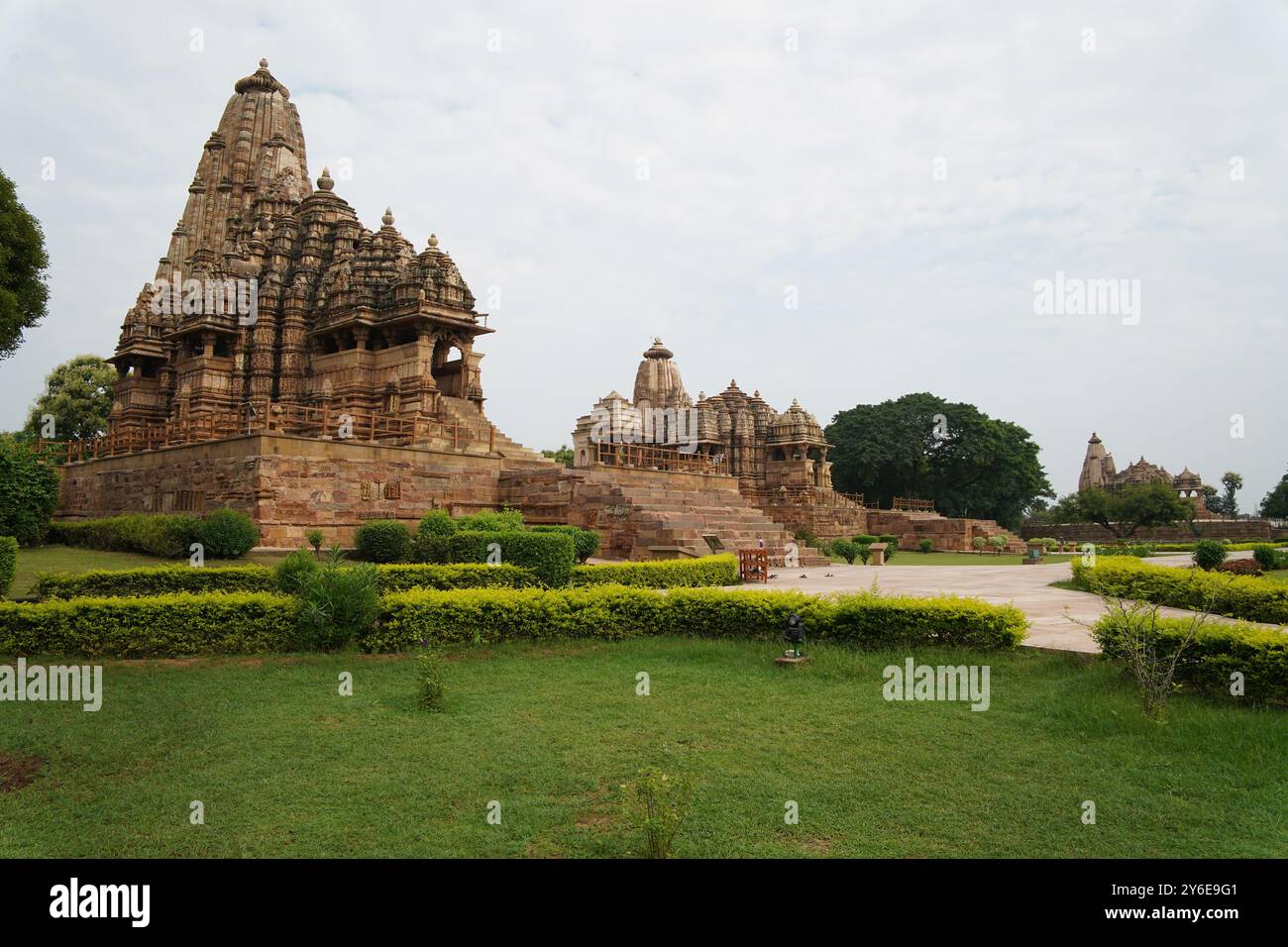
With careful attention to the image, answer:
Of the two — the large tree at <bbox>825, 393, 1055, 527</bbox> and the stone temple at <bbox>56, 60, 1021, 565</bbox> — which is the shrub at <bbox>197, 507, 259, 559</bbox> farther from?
the large tree at <bbox>825, 393, 1055, 527</bbox>

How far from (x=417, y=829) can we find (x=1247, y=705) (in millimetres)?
6238

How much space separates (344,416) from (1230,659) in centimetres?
1756

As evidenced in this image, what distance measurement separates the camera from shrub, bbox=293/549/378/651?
9.11 meters

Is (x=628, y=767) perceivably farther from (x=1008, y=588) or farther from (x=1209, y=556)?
(x=1209, y=556)

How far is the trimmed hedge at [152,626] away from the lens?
8664 mm

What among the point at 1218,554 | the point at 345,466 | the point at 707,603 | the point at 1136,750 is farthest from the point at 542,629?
the point at 1218,554

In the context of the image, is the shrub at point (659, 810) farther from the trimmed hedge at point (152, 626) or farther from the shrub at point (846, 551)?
the shrub at point (846, 551)

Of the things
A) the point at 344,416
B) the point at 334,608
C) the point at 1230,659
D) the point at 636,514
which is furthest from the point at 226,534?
the point at 1230,659

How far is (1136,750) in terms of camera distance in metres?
5.64

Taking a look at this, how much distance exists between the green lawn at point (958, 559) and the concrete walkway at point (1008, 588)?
498 cm

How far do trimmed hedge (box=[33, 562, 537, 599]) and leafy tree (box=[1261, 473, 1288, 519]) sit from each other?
69.4 metres

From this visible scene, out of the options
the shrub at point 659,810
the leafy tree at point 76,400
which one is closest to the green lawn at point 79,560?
the shrub at point 659,810

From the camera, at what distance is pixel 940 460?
53.2 m
